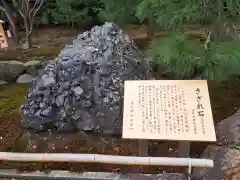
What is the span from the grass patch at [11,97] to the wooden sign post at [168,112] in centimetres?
162

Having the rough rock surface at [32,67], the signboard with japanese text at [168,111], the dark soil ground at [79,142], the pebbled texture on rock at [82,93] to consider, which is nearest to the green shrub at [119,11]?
the rough rock surface at [32,67]

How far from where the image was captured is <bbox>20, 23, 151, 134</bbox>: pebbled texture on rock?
3.34m

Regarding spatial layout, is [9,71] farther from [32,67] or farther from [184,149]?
[184,149]

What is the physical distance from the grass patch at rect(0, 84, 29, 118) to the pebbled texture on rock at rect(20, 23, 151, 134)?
0.47 m

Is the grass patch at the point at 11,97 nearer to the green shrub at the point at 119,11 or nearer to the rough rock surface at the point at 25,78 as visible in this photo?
the rough rock surface at the point at 25,78

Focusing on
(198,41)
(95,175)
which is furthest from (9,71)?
(198,41)

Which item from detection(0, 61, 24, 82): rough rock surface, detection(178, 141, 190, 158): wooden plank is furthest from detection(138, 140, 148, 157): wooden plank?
detection(0, 61, 24, 82): rough rock surface

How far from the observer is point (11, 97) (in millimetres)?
4230

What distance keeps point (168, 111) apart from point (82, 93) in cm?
98

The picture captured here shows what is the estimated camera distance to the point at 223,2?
9.23 ft

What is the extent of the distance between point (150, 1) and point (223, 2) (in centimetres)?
57

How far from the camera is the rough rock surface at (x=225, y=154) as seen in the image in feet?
8.71

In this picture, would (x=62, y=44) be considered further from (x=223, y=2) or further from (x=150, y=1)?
(x=223, y=2)

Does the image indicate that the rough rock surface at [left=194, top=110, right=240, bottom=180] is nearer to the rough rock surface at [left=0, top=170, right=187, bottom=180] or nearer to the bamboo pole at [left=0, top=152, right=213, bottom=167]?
the rough rock surface at [left=0, top=170, right=187, bottom=180]
